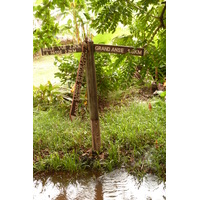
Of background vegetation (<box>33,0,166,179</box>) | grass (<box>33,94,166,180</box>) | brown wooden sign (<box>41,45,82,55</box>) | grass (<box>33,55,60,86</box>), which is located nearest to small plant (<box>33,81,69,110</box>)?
background vegetation (<box>33,0,166,179</box>)

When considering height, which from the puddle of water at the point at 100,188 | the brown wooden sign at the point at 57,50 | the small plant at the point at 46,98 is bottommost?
the puddle of water at the point at 100,188

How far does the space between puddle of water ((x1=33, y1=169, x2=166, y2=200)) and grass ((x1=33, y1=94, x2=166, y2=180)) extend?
0.08 metres

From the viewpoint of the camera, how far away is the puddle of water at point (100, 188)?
5.05ft

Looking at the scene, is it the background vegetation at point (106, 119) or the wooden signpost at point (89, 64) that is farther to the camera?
the wooden signpost at point (89, 64)

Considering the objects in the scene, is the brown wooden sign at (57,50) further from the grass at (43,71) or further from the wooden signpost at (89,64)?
the grass at (43,71)

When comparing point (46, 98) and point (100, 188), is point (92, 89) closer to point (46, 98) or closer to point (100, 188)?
point (100, 188)

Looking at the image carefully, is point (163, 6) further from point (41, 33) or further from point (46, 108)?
point (46, 108)

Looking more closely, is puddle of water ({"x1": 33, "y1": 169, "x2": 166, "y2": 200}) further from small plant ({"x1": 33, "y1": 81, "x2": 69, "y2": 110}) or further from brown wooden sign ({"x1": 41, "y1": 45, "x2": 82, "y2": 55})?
small plant ({"x1": 33, "y1": 81, "x2": 69, "y2": 110})

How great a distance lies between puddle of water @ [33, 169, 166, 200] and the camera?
60.6 inches

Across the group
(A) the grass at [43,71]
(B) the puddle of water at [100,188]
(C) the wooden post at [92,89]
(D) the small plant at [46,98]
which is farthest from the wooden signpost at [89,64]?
(A) the grass at [43,71]

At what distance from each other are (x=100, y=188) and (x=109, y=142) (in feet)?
1.48

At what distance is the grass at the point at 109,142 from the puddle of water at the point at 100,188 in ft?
0.25

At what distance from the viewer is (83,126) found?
236 cm

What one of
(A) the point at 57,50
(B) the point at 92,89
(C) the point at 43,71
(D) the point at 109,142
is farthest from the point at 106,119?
(C) the point at 43,71
